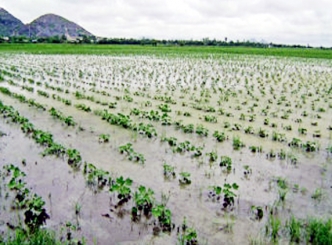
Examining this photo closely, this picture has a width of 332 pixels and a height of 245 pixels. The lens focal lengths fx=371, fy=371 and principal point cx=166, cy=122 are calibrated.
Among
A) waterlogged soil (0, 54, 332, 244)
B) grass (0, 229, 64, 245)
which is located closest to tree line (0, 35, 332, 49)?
waterlogged soil (0, 54, 332, 244)

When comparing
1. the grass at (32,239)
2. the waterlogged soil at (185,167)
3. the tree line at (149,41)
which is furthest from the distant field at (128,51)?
the grass at (32,239)

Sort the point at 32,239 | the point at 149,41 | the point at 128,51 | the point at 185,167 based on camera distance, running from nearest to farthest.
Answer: the point at 32,239 < the point at 185,167 < the point at 128,51 < the point at 149,41

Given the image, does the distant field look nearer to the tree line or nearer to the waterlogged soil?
the tree line

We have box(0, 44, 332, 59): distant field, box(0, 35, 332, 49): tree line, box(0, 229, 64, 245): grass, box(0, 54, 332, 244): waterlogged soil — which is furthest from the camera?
box(0, 35, 332, 49): tree line

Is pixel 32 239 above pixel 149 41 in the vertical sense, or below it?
below

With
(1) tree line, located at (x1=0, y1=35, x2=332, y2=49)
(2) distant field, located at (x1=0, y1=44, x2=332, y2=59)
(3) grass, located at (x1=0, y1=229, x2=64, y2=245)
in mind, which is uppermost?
(1) tree line, located at (x1=0, y1=35, x2=332, y2=49)

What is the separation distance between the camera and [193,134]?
9938 millimetres

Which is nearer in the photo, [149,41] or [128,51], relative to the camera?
[128,51]

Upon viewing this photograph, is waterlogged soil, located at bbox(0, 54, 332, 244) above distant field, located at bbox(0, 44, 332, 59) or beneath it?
beneath

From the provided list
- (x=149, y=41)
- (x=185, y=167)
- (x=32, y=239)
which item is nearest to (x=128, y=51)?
(x=149, y=41)

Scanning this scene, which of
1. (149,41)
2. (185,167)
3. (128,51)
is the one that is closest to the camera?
(185,167)

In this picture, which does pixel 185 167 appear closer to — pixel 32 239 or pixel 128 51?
pixel 32 239

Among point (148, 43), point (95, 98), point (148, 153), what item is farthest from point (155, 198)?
point (148, 43)

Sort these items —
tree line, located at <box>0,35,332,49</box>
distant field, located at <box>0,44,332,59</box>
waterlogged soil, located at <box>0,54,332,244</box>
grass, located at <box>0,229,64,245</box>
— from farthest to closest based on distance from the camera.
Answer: tree line, located at <box>0,35,332,49</box>, distant field, located at <box>0,44,332,59</box>, waterlogged soil, located at <box>0,54,332,244</box>, grass, located at <box>0,229,64,245</box>
